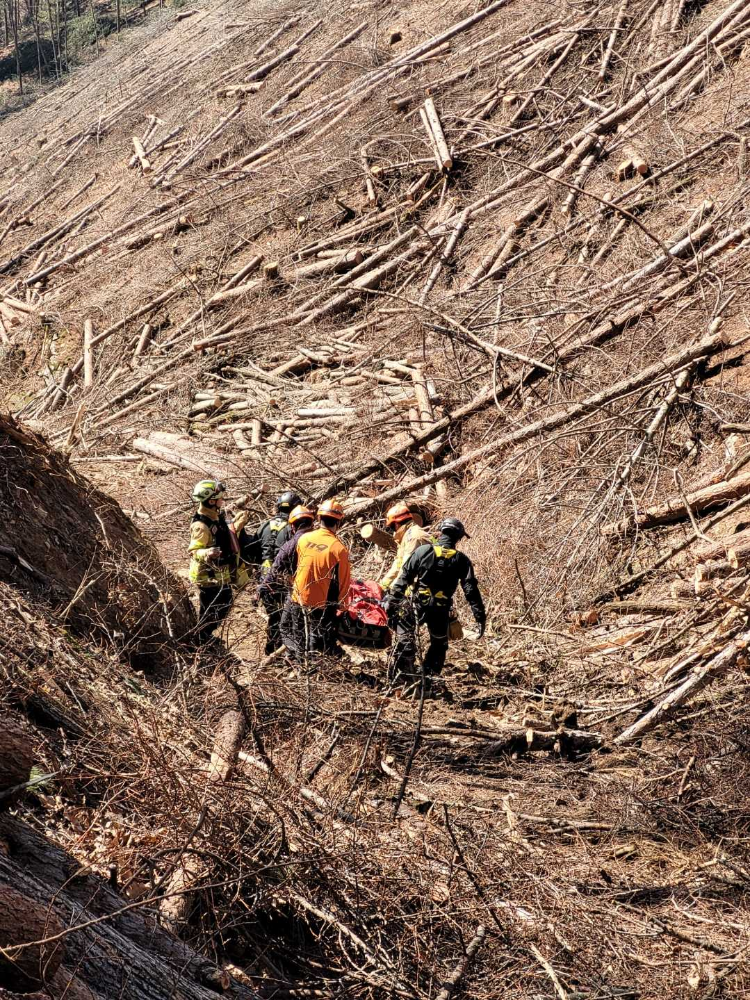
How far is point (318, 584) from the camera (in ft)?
24.9

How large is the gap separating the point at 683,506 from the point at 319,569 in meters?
3.57

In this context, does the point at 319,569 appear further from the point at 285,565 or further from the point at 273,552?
the point at 273,552

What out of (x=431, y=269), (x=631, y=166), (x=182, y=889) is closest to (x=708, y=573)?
(x=182, y=889)

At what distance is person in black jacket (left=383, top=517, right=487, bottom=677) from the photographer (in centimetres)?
783

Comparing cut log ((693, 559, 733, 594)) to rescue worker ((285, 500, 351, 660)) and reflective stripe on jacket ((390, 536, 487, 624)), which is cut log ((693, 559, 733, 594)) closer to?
reflective stripe on jacket ((390, 536, 487, 624))

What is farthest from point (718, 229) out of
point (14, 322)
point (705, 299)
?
point (14, 322)

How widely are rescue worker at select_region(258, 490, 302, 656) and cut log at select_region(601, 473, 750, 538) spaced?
305 cm

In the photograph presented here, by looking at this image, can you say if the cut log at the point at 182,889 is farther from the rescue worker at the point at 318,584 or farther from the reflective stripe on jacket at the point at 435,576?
the reflective stripe on jacket at the point at 435,576

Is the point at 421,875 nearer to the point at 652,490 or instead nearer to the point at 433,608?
the point at 433,608

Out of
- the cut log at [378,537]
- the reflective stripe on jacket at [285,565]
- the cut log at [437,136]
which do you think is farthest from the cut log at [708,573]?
the cut log at [437,136]

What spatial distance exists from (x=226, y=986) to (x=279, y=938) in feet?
2.32

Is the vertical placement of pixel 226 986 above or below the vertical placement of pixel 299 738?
above

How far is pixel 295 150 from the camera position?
18.3 meters

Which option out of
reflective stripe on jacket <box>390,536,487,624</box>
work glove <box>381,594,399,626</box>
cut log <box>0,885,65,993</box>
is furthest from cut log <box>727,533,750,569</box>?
cut log <box>0,885,65,993</box>
